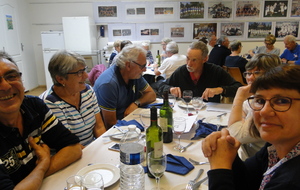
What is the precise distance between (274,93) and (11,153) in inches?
49.2

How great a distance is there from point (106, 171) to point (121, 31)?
21.1 ft

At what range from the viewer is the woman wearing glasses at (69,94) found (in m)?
1.69

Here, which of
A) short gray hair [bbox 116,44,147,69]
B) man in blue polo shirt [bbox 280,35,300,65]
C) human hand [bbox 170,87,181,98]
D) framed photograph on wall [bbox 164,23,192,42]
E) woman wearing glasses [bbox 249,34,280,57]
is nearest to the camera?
short gray hair [bbox 116,44,147,69]

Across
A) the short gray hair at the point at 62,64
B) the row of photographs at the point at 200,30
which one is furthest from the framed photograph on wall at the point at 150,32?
the short gray hair at the point at 62,64

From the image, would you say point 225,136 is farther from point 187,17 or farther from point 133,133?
point 187,17

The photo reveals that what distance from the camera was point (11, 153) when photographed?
1.18m

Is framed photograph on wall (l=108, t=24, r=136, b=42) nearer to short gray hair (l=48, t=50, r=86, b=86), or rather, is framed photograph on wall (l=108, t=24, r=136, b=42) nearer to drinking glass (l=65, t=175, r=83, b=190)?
short gray hair (l=48, t=50, r=86, b=86)

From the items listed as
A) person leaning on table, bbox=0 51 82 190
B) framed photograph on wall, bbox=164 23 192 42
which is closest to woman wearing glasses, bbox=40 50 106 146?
person leaning on table, bbox=0 51 82 190

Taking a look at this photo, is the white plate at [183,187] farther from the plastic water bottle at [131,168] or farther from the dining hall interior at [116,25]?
the dining hall interior at [116,25]

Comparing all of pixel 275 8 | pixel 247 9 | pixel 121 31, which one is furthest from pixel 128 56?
pixel 275 8

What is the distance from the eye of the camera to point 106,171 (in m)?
1.21

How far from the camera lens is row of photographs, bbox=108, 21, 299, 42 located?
22.3 feet

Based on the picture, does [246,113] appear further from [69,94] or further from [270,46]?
[270,46]

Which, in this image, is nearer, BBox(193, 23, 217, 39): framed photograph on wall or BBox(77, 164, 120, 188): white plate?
BBox(77, 164, 120, 188): white plate
